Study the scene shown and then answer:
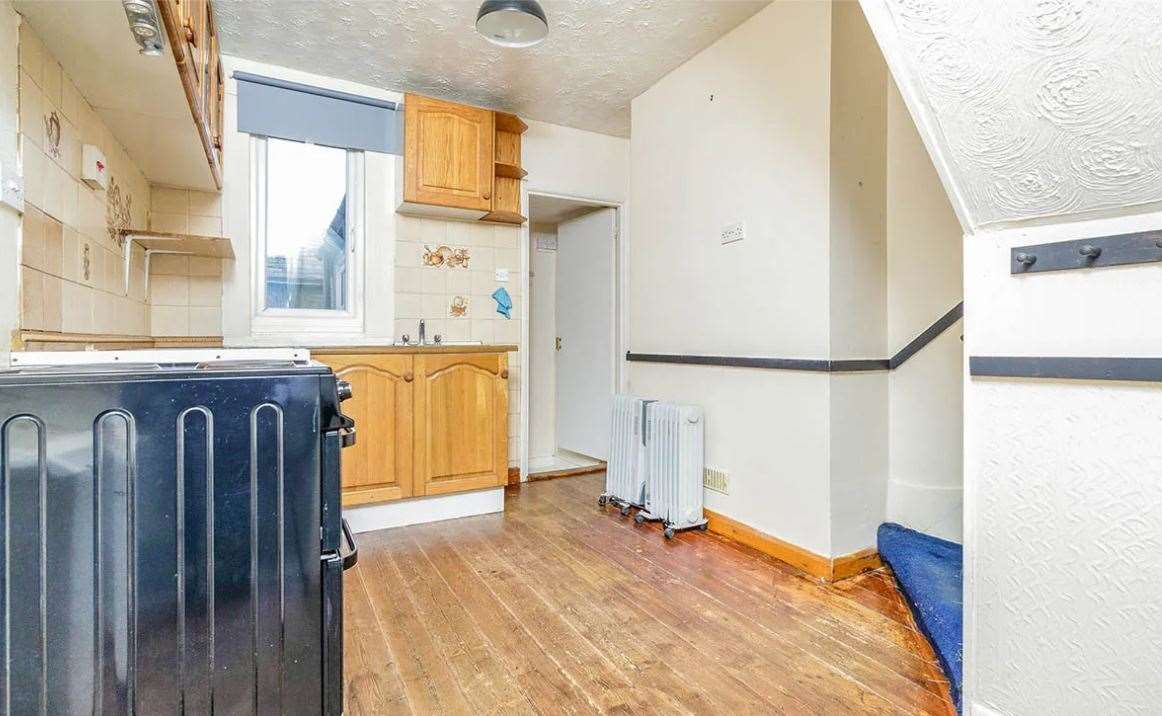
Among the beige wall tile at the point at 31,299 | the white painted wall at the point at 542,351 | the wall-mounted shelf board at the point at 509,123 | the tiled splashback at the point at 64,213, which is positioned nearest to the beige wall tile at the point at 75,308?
the tiled splashback at the point at 64,213

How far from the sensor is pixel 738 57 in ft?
8.80

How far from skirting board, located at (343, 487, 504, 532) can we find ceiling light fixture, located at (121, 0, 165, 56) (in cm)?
201

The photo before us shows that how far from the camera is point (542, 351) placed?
4531 millimetres

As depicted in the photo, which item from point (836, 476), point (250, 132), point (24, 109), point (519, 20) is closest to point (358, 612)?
point (24, 109)

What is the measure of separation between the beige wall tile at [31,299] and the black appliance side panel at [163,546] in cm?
87

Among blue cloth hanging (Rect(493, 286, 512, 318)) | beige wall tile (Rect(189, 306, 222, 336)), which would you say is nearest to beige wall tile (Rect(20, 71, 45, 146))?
beige wall tile (Rect(189, 306, 222, 336))

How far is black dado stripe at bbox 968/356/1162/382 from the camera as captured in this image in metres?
1.06

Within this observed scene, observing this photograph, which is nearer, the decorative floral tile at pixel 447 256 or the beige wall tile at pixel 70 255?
the beige wall tile at pixel 70 255

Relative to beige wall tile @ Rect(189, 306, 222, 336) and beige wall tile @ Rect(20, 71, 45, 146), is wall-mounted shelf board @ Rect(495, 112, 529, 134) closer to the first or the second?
beige wall tile @ Rect(189, 306, 222, 336)

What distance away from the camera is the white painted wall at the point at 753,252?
7.57 ft

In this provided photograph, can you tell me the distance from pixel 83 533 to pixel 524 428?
310 cm

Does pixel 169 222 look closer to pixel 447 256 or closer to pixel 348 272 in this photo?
pixel 348 272

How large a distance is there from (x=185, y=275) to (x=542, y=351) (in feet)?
7.95

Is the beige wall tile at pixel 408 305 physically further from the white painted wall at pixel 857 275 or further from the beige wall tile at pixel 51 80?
the white painted wall at pixel 857 275
